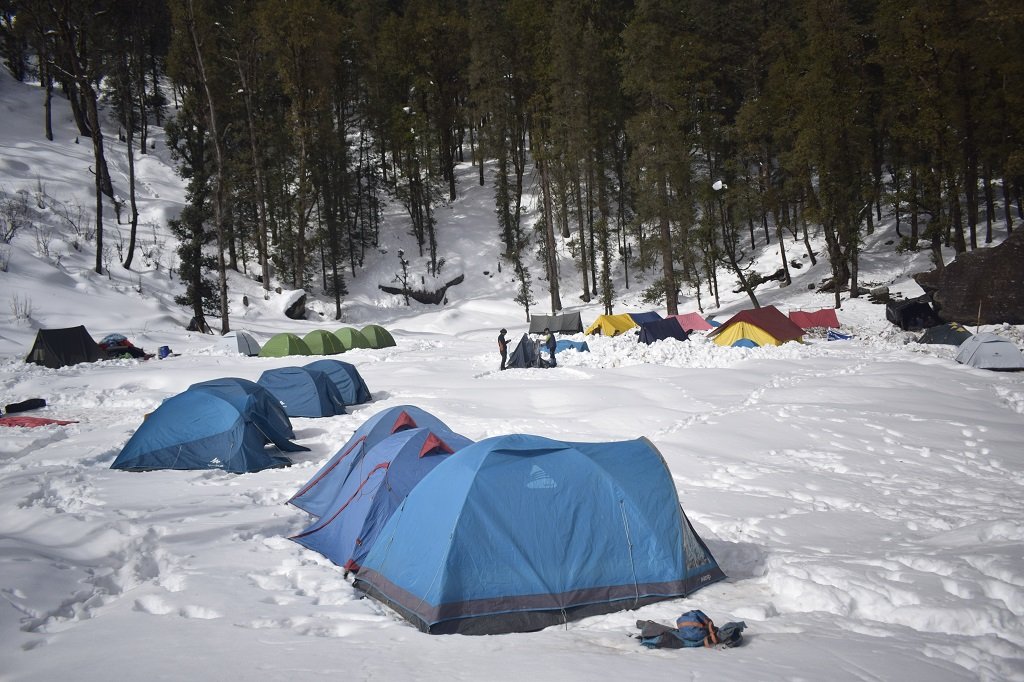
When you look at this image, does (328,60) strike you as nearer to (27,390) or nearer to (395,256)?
(395,256)

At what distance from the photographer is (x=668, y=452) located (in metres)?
9.88

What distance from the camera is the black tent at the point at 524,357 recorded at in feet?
61.0

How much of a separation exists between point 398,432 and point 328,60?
3242 cm

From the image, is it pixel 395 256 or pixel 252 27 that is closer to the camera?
pixel 252 27

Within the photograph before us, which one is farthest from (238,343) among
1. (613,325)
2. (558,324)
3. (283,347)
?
(613,325)

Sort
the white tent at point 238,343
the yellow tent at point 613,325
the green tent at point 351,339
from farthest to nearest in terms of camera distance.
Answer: the yellow tent at point 613,325
the green tent at point 351,339
the white tent at point 238,343

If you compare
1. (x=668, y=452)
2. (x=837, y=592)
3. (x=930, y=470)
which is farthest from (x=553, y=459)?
(x=930, y=470)

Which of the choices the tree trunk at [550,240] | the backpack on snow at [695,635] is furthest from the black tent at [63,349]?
the backpack on snow at [695,635]

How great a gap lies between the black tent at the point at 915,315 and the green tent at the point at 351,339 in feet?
61.1

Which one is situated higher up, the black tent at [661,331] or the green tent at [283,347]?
the green tent at [283,347]

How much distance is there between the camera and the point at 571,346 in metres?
20.9

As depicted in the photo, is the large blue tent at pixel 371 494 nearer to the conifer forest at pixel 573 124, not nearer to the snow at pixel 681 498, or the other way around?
the snow at pixel 681 498

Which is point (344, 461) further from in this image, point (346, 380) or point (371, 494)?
point (346, 380)

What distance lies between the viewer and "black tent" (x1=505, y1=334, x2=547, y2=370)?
18.6 meters
